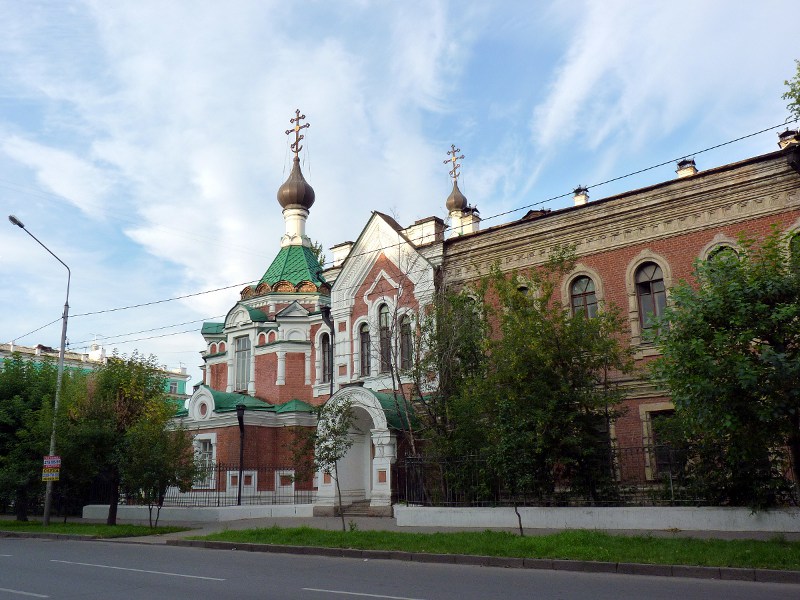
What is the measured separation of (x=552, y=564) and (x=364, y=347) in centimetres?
1534

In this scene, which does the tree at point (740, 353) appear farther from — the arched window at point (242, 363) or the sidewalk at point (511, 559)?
the arched window at point (242, 363)

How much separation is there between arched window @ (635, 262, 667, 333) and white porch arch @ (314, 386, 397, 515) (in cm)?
810

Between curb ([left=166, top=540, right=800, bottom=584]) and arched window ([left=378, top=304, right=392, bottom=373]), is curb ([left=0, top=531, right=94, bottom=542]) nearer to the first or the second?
curb ([left=166, top=540, right=800, bottom=584])

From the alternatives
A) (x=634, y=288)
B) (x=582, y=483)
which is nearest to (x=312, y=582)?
(x=582, y=483)

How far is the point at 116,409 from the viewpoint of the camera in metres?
23.9

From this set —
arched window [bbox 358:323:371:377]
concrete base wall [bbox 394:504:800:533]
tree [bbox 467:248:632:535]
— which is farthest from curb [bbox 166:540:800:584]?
arched window [bbox 358:323:371:377]

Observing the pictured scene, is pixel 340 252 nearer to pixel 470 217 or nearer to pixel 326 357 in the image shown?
pixel 326 357

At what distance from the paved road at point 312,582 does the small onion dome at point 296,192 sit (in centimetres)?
2218

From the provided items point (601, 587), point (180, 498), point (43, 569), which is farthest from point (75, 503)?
point (601, 587)

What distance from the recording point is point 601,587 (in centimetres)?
956

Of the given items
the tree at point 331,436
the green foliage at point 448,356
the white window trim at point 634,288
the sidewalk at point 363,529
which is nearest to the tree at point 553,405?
the sidewalk at point 363,529

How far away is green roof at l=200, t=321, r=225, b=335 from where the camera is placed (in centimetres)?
3259

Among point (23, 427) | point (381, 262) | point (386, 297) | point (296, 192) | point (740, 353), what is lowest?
point (740, 353)

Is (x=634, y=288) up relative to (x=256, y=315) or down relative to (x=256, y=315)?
down
